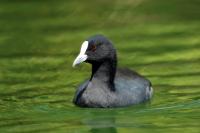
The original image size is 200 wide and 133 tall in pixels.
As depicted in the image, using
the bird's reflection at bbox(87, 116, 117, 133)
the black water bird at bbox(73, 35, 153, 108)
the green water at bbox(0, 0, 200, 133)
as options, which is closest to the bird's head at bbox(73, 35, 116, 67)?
the black water bird at bbox(73, 35, 153, 108)

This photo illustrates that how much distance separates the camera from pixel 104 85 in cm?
1349

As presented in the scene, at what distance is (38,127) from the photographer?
1231cm

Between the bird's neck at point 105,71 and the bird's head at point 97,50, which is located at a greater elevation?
the bird's head at point 97,50

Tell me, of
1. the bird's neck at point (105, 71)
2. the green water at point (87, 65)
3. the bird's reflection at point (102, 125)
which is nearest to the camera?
the bird's reflection at point (102, 125)

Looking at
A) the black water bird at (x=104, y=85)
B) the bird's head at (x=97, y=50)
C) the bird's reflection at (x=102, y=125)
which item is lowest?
the bird's reflection at (x=102, y=125)

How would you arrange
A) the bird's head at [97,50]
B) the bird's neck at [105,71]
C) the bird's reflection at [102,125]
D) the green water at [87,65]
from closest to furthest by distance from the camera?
the bird's reflection at [102,125] → the green water at [87,65] → the bird's head at [97,50] → the bird's neck at [105,71]

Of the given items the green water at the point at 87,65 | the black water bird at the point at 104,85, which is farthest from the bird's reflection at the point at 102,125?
the black water bird at the point at 104,85

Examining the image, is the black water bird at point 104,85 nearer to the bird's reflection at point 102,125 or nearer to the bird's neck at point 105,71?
the bird's neck at point 105,71

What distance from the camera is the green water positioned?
1261 centimetres

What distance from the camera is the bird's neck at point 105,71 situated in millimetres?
13531

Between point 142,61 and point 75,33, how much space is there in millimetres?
2740

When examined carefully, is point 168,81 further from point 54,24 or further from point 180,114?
point 54,24

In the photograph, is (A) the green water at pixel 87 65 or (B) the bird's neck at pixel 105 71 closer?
(A) the green water at pixel 87 65

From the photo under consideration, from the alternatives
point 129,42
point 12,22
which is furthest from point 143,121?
point 12,22
